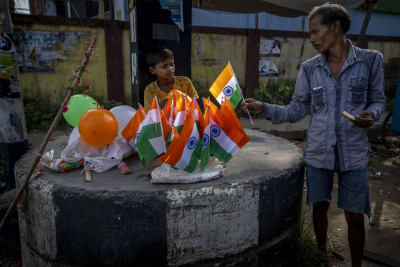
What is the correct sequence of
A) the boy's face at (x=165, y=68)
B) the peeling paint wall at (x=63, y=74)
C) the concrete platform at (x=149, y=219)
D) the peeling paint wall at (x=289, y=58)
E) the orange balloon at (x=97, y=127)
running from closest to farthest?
the concrete platform at (x=149, y=219) → the orange balloon at (x=97, y=127) → the boy's face at (x=165, y=68) → the peeling paint wall at (x=63, y=74) → the peeling paint wall at (x=289, y=58)

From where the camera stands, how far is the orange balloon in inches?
74.9

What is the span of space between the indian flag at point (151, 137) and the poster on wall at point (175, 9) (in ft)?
6.33

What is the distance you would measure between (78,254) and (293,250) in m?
1.40

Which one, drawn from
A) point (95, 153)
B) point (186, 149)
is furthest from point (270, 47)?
point (186, 149)

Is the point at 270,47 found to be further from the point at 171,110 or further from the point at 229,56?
the point at 171,110

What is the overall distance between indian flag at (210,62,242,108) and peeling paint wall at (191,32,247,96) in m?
6.26

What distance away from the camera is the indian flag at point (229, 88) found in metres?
1.91

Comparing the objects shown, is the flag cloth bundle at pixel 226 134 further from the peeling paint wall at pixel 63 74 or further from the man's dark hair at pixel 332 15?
the peeling paint wall at pixel 63 74

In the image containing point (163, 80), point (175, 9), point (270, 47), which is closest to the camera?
point (163, 80)

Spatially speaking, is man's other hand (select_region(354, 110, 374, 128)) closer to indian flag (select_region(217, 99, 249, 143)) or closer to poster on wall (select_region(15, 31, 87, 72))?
indian flag (select_region(217, 99, 249, 143))

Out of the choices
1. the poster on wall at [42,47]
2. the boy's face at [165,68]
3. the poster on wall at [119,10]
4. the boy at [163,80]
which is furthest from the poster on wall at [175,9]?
the poster on wall at [119,10]

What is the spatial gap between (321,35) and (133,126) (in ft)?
4.17

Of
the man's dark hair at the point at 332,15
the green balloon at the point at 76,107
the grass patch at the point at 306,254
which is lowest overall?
the grass patch at the point at 306,254

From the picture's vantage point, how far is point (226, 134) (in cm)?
183
